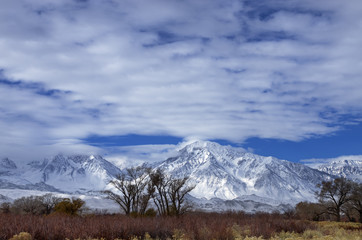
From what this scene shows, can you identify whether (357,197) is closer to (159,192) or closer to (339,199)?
(339,199)

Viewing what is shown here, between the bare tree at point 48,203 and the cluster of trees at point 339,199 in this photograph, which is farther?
the bare tree at point 48,203

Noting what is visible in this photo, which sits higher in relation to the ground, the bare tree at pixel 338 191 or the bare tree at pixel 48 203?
the bare tree at pixel 338 191

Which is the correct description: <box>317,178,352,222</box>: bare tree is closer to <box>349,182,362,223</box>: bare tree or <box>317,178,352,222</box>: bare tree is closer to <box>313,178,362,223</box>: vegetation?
<box>313,178,362,223</box>: vegetation

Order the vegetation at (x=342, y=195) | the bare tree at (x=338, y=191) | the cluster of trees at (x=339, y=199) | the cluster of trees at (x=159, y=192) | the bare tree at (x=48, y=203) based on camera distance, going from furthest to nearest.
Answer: the bare tree at (x=48, y=203) → the bare tree at (x=338, y=191) → the cluster of trees at (x=339, y=199) → the vegetation at (x=342, y=195) → the cluster of trees at (x=159, y=192)

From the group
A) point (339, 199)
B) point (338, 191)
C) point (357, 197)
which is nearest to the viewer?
point (357, 197)

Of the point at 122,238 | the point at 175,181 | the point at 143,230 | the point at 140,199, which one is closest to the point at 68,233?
the point at 122,238

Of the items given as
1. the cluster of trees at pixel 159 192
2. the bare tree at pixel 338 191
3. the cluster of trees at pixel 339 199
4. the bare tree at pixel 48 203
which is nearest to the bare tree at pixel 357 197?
the cluster of trees at pixel 339 199

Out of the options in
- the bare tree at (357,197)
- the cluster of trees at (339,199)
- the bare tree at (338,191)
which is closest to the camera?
the bare tree at (357,197)

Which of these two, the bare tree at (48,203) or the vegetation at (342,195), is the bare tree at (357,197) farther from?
the bare tree at (48,203)

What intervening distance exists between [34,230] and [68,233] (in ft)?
4.49

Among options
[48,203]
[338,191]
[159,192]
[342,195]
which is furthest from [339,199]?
[48,203]

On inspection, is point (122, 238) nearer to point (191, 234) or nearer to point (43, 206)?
point (191, 234)

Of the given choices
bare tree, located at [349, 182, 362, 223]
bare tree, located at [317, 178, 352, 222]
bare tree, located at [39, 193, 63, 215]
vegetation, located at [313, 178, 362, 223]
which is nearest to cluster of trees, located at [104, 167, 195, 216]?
bare tree, located at [39, 193, 63, 215]

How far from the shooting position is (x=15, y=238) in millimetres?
13312
